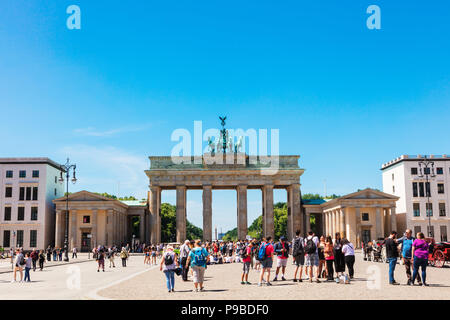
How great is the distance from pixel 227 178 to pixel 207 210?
6119 mm

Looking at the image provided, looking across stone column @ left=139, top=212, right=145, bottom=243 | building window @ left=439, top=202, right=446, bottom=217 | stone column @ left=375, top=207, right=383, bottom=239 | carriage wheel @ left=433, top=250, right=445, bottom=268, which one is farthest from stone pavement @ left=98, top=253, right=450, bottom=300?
building window @ left=439, top=202, right=446, bottom=217

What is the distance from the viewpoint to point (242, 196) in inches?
3041

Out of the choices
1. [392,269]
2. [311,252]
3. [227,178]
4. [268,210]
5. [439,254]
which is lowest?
[439,254]

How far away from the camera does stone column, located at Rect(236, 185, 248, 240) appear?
250ft

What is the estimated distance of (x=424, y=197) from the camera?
7869 cm

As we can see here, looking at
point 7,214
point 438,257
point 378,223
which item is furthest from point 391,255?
point 7,214

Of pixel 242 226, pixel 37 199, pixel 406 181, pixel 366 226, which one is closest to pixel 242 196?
pixel 242 226

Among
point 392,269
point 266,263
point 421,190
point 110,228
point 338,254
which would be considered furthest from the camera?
point 421,190

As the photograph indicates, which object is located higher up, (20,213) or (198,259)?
(20,213)

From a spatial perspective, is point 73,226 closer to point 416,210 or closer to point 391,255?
point 416,210

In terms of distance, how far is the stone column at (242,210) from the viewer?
76.2m
